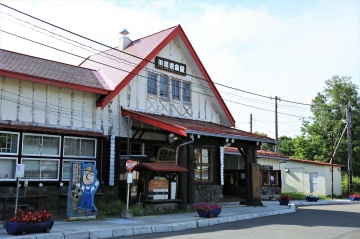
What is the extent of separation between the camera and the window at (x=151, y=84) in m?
18.2

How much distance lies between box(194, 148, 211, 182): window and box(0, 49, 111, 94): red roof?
6097 mm

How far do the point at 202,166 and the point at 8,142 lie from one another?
31.3 feet

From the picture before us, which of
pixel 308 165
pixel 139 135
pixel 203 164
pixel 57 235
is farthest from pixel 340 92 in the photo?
pixel 57 235

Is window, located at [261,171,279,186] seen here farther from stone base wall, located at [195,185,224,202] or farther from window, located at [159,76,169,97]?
window, located at [159,76,169,97]

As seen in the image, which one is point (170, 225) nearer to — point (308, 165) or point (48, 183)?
point (48, 183)

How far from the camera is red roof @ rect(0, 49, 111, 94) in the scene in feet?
43.5

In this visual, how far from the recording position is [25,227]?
930cm

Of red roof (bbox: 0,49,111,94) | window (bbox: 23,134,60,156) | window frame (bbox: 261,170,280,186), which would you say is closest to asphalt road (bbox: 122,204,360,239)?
window (bbox: 23,134,60,156)

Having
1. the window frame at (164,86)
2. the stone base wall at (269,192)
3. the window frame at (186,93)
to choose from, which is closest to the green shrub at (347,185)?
the stone base wall at (269,192)

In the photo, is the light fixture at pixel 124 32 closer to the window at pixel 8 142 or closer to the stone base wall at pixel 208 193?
the stone base wall at pixel 208 193

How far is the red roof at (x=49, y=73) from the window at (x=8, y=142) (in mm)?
2023

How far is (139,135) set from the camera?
17453mm

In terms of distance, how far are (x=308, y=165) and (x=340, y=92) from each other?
20236mm

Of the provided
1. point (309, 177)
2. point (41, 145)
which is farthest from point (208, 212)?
point (309, 177)
